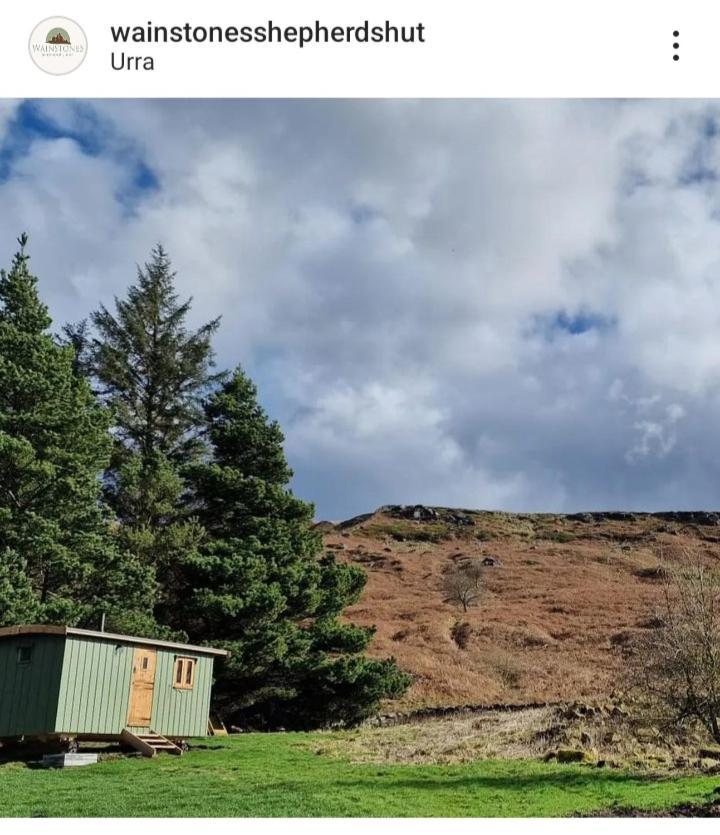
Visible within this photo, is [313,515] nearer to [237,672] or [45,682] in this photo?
[237,672]

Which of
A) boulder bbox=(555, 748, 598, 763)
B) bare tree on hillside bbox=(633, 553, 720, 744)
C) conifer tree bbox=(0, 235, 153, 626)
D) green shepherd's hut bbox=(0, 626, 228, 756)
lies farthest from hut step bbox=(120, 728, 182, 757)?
bare tree on hillside bbox=(633, 553, 720, 744)

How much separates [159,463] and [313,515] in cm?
610

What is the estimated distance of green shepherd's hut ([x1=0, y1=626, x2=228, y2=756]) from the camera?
62.2 feet

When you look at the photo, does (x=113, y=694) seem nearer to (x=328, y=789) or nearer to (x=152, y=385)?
(x=328, y=789)

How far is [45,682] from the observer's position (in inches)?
750

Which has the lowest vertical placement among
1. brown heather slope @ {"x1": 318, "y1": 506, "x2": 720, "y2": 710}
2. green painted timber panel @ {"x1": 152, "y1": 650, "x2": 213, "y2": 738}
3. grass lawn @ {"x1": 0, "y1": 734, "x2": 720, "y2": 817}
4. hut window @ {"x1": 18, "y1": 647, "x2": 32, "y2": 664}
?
grass lawn @ {"x1": 0, "y1": 734, "x2": 720, "y2": 817}

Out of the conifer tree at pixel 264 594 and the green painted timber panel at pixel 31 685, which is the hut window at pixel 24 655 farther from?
the conifer tree at pixel 264 594

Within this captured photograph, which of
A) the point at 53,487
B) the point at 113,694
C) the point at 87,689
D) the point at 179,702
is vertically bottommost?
the point at 179,702

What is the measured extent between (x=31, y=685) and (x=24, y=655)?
2.38 feet

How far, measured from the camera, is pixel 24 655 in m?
19.5

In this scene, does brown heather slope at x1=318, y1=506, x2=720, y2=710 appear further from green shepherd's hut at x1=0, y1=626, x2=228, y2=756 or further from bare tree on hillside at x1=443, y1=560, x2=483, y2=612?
green shepherd's hut at x1=0, y1=626, x2=228, y2=756

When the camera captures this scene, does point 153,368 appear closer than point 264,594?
No
